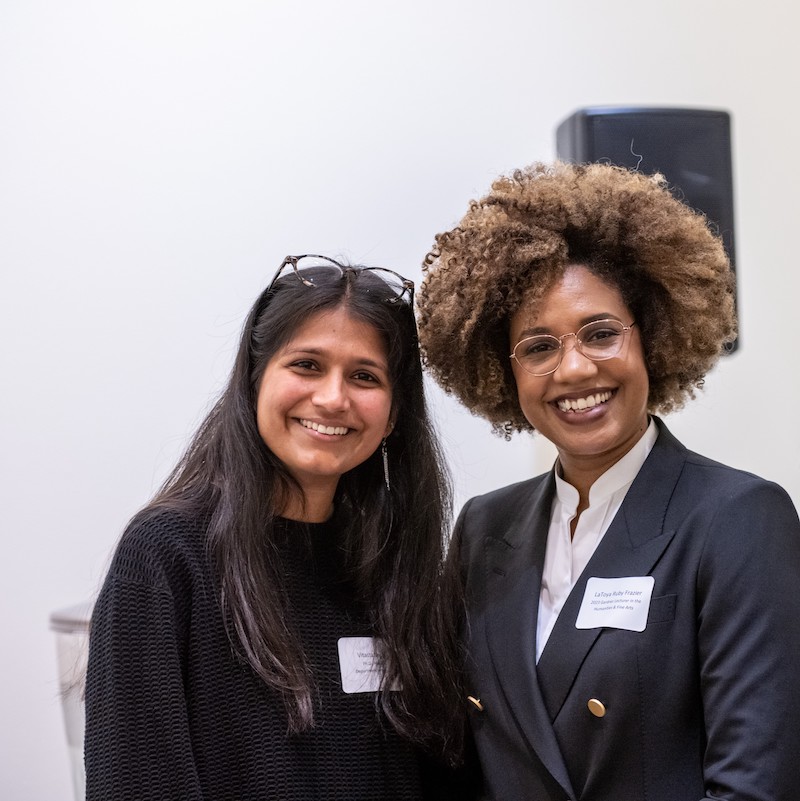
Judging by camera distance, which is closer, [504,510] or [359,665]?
[359,665]

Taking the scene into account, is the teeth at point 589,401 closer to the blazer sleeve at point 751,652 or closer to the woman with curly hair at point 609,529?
the woman with curly hair at point 609,529

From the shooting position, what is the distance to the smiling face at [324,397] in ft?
6.20

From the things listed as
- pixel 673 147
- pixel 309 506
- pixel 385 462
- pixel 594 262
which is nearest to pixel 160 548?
pixel 309 506

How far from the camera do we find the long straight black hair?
179 centimetres

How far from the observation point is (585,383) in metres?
1.86

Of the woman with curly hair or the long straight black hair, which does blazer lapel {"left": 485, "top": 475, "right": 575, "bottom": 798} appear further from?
the long straight black hair

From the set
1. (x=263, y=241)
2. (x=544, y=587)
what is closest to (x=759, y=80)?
(x=263, y=241)

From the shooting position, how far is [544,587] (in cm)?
196

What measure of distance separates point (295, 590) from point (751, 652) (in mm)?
845

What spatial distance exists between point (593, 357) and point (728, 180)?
3.93 feet

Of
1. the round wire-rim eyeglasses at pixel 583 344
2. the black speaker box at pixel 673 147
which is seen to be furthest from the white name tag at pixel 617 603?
the black speaker box at pixel 673 147

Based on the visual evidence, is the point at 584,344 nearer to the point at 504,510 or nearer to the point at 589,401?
the point at 589,401

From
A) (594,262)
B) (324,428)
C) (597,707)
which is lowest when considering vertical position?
(597,707)

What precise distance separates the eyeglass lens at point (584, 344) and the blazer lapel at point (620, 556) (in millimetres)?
231
